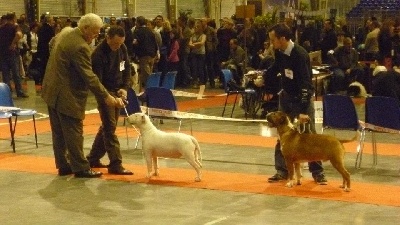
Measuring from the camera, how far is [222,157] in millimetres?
9273

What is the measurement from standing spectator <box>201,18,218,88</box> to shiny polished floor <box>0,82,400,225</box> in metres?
9.90

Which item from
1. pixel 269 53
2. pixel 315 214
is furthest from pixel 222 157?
pixel 269 53

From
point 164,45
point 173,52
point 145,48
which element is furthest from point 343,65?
point 145,48

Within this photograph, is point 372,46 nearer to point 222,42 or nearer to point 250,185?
point 222,42

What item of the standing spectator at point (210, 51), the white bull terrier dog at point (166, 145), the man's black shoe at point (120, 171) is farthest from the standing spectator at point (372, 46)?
the white bull terrier dog at point (166, 145)

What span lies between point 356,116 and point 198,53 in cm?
1004

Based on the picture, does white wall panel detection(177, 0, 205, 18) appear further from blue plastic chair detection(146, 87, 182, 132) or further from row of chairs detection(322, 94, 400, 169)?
row of chairs detection(322, 94, 400, 169)

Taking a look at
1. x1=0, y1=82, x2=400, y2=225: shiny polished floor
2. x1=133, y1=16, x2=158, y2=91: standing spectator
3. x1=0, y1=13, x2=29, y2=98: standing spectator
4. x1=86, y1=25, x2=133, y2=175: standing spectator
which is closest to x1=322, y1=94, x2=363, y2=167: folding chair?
x1=0, y1=82, x2=400, y2=225: shiny polished floor

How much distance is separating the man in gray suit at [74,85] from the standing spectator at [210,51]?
11.3 meters

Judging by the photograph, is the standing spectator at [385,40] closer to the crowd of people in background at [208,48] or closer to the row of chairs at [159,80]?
the crowd of people in background at [208,48]

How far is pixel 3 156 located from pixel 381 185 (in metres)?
4.20

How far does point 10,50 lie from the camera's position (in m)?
15.6

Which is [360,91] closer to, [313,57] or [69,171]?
[313,57]

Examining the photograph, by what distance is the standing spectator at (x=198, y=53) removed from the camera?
18.4 meters
